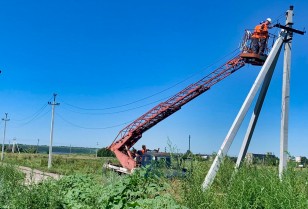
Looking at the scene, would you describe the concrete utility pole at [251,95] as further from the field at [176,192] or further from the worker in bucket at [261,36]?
the field at [176,192]

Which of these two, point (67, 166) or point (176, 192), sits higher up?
point (67, 166)

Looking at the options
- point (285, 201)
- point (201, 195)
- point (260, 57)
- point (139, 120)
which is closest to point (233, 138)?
point (260, 57)

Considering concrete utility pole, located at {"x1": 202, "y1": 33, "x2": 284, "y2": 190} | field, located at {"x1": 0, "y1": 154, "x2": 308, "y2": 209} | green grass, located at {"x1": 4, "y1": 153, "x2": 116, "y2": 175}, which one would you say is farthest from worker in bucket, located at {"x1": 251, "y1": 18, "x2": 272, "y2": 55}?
field, located at {"x1": 0, "y1": 154, "x2": 308, "y2": 209}

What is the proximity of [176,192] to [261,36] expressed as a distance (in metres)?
10.9

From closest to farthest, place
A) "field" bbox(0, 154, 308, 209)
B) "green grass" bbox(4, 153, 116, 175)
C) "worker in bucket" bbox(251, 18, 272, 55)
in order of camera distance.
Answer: "field" bbox(0, 154, 308, 209), "green grass" bbox(4, 153, 116, 175), "worker in bucket" bbox(251, 18, 272, 55)

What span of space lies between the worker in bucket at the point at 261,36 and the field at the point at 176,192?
28.9ft

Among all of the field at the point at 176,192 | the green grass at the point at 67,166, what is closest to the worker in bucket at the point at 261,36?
the green grass at the point at 67,166

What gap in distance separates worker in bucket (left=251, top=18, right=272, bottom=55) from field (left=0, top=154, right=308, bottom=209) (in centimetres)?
882

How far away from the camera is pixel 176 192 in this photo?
562 cm

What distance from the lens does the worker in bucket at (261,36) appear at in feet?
49.2

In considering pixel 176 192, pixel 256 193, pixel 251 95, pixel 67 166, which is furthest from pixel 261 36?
pixel 67 166

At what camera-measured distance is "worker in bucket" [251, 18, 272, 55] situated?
591 inches

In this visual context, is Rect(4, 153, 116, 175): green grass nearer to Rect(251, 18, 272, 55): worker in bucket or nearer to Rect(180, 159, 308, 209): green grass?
Rect(180, 159, 308, 209): green grass

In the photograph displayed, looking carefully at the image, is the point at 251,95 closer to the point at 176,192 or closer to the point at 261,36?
the point at 261,36
